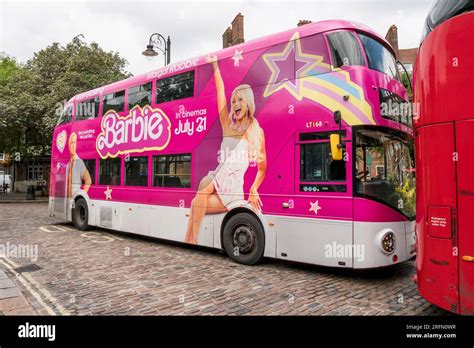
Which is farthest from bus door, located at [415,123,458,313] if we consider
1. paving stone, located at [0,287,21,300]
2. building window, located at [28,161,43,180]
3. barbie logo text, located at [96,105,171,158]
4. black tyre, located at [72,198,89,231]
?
building window, located at [28,161,43,180]

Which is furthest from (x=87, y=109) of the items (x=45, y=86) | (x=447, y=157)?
(x=45, y=86)

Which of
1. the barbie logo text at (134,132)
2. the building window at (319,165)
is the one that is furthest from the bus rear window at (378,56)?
the barbie logo text at (134,132)

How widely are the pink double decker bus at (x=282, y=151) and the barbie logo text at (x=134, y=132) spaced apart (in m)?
0.05

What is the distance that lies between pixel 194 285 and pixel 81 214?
795 centimetres

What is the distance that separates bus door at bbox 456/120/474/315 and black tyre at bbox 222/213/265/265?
3.76m

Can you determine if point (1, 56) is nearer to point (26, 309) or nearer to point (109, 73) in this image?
point (109, 73)

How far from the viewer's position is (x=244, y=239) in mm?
7250

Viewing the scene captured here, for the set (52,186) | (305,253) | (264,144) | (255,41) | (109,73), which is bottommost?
(305,253)

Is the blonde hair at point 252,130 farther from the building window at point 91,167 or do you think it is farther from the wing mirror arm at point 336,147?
the building window at point 91,167

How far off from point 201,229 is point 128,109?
4.48 metres

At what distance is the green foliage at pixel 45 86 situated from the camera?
2367 centimetres

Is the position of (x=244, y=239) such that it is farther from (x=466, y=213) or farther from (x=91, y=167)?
(x=91, y=167)

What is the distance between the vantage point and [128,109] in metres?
10.1
